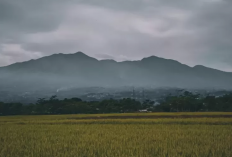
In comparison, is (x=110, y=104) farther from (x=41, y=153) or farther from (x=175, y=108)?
(x=41, y=153)

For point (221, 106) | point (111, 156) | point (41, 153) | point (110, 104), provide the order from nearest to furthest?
point (111, 156)
point (41, 153)
point (221, 106)
point (110, 104)

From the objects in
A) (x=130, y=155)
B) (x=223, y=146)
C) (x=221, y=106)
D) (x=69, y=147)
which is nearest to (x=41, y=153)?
(x=69, y=147)

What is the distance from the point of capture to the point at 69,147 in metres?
7.83

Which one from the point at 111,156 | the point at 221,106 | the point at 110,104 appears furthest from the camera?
the point at 110,104

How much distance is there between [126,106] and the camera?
56438 millimetres

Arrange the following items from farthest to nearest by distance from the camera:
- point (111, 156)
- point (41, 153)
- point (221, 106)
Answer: point (221, 106) < point (41, 153) < point (111, 156)

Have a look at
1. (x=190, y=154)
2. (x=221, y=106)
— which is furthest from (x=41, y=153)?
(x=221, y=106)

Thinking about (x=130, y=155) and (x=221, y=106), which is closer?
(x=130, y=155)

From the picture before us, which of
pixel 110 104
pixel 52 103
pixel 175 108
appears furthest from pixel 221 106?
pixel 52 103

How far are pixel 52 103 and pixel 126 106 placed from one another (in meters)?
19.2

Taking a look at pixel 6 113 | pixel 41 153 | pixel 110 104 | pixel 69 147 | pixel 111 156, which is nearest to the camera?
pixel 111 156

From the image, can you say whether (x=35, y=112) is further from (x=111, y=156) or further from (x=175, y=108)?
(x=111, y=156)

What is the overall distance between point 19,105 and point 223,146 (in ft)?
168

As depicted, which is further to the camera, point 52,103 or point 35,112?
point 52,103
